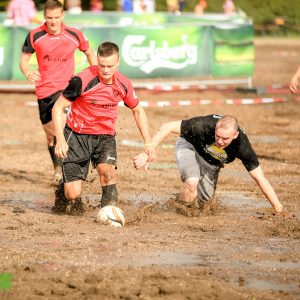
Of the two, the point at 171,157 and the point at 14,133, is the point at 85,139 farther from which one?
the point at 14,133

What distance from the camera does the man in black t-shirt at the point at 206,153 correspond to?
9984 mm

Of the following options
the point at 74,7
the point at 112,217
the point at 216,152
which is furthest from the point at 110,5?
the point at 112,217

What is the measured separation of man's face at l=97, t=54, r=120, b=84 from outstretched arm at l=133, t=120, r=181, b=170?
0.79m

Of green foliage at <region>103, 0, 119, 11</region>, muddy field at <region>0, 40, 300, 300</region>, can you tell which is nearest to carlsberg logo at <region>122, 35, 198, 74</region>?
muddy field at <region>0, 40, 300, 300</region>

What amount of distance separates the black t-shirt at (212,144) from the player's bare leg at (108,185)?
0.89 meters

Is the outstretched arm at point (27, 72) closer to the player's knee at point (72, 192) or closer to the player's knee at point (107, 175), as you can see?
the player's knee at point (72, 192)

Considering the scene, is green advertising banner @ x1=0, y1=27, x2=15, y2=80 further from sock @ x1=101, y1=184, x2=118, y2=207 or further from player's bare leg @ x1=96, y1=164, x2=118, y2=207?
sock @ x1=101, y1=184, x2=118, y2=207

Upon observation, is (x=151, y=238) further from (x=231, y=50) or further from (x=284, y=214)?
(x=231, y=50)

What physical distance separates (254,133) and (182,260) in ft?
29.3

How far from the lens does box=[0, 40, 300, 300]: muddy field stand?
7.56 m

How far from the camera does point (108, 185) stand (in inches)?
405

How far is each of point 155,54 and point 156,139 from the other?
12.1 m

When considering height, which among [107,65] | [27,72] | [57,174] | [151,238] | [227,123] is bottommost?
[57,174]

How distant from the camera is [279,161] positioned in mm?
14430
